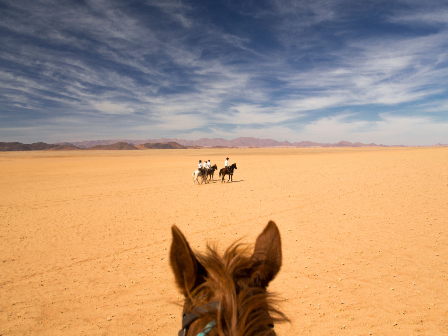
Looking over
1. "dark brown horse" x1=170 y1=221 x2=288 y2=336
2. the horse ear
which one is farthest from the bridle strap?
the horse ear

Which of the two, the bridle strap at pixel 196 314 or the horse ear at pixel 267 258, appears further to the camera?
the horse ear at pixel 267 258

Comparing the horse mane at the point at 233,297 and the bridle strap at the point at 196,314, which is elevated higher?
the horse mane at the point at 233,297

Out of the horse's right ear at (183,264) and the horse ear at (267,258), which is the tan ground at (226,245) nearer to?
the horse's right ear at (183,264)

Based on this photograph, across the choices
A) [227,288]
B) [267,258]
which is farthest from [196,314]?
[267,258]

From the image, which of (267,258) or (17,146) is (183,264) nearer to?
(267,258)

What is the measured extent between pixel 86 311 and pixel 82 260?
92.4 inches

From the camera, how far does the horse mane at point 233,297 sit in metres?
1.06

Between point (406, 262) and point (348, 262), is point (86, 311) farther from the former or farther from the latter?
point (406, 262)

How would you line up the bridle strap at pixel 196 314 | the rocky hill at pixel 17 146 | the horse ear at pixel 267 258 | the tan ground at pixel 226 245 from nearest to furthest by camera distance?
the bridle strap at pixel 196 314 → the horse ear at pixel 267 258 → the tan ground at pixel 226 245 → the rocky hill at pixel 17 146

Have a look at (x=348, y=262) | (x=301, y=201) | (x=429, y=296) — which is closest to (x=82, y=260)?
(x=348, y=262)

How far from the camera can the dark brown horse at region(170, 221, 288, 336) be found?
1.08m

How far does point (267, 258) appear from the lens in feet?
5.06

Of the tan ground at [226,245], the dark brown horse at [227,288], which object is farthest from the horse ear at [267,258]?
the tan ground at [226,245]

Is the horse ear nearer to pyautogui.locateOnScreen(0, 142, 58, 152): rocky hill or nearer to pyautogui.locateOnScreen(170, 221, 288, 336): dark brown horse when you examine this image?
pyautogui.locateOnScreen(170, 221, 288, 336): dark brown horse
